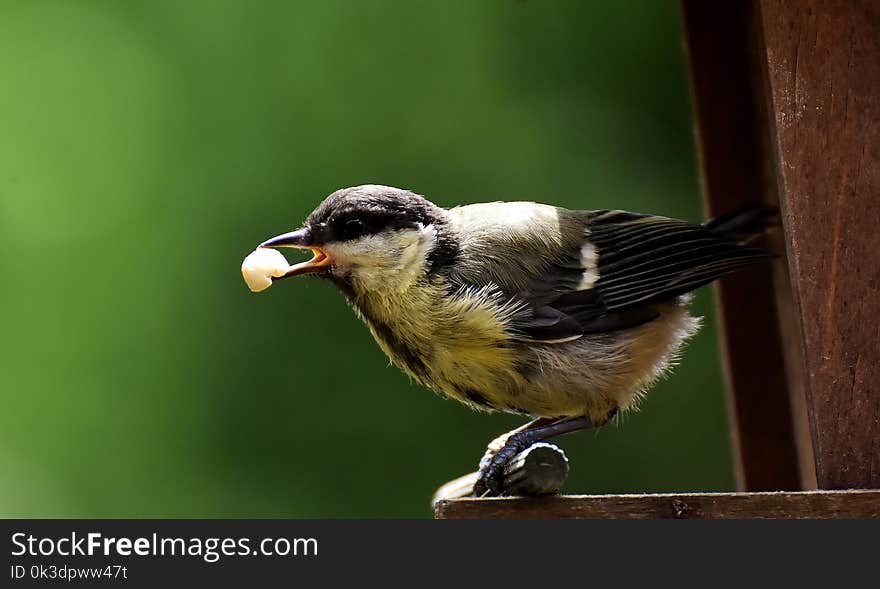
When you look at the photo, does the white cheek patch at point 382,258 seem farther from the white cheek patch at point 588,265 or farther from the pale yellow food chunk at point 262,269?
the white cheek patch at point 588,265

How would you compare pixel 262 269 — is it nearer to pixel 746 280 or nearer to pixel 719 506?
pixel 719 506

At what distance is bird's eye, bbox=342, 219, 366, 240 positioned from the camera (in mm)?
2418

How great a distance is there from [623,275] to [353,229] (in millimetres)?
651

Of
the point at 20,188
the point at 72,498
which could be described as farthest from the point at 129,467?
the point at 20,188

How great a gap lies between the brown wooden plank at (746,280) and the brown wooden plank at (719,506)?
110 cm

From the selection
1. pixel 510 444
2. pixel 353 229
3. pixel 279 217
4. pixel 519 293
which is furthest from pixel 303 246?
pixel 279 217

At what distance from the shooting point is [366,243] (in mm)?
2424

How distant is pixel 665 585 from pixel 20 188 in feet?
12.9

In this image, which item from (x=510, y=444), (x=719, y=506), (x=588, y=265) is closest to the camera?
(x=719, y=506)

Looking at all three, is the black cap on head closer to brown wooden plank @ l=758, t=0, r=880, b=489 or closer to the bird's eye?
the bird's eye

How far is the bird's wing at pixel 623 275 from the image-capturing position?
239 centimetres

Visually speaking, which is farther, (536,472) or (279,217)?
(279,217)

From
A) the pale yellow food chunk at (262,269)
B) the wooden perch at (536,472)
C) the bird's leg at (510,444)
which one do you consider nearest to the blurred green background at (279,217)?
the bird's leg at (510,444)

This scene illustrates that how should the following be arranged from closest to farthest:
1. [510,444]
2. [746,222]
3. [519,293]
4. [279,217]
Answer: [510,444] < [519,293] < [746,222] < [279,217]
